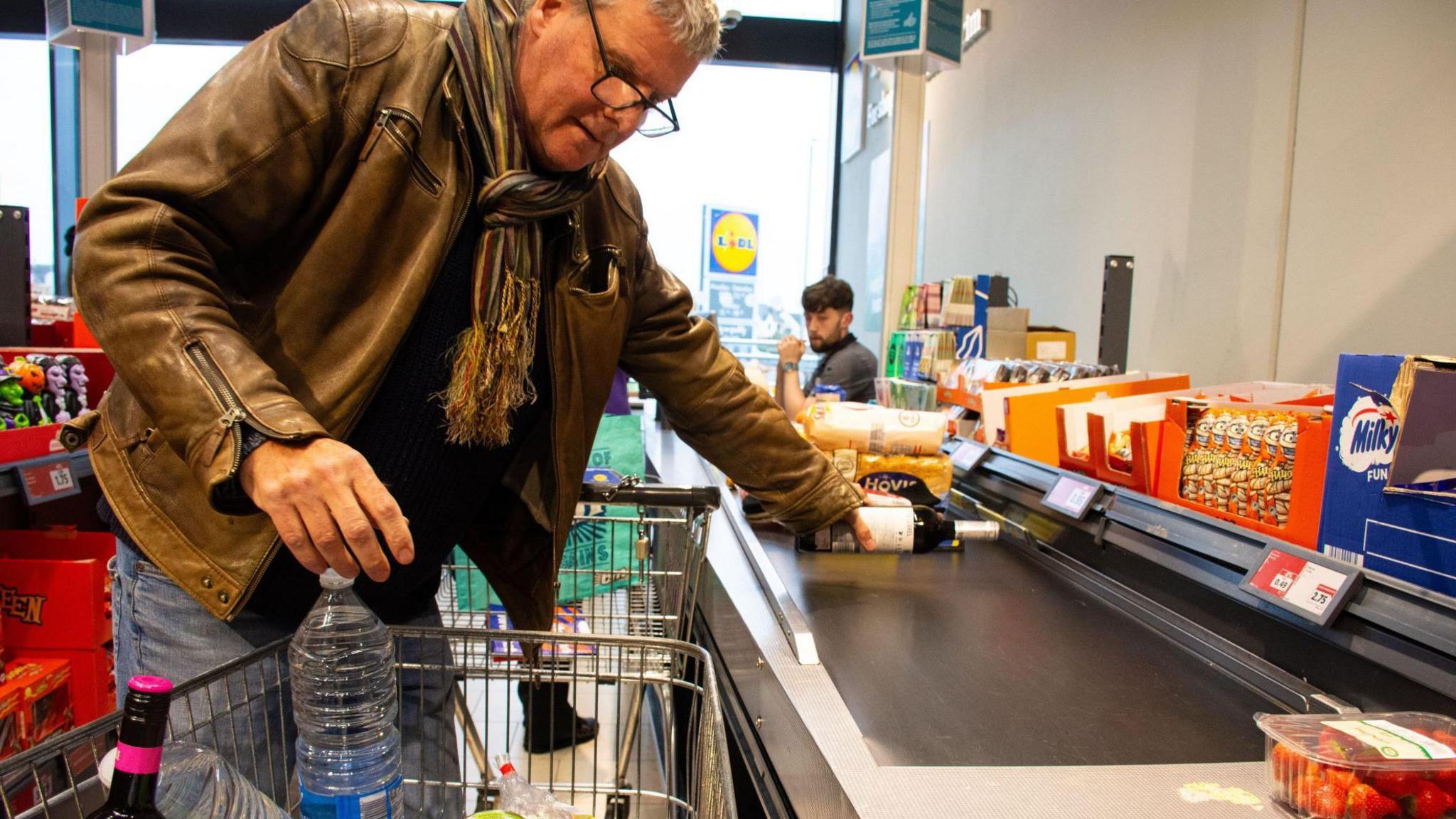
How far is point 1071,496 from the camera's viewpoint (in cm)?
215

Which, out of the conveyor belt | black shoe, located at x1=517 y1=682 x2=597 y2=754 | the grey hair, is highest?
the grey hair

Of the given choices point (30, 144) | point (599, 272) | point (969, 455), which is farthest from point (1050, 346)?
point (30, 144)

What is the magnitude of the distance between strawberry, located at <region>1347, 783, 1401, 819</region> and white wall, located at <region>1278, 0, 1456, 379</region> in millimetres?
2647

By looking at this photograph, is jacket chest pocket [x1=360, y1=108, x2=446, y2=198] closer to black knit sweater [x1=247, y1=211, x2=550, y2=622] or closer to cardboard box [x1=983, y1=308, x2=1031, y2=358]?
black knit sweater [x1=247, y1=211, x2=550, y2=622]

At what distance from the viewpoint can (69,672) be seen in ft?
7.88

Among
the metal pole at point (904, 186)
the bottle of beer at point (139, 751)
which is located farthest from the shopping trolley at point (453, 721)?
the metal pole at point (904, 186)

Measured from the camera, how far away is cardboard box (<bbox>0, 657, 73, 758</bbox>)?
7.06 ft

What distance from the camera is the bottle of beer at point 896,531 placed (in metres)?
2.00

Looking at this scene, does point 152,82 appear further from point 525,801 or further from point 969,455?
point 525,801

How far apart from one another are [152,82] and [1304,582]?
10575 millimetres

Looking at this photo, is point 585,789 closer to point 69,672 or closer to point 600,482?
point 600,482

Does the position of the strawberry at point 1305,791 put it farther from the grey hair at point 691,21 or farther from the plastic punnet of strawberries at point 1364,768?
the grey hair at point 691,21

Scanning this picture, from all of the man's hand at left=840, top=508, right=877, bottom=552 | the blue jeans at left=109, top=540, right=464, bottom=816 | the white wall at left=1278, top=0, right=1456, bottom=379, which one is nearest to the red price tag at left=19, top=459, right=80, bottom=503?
the blue jeans at left=109, top=540, right=464, bottom=816

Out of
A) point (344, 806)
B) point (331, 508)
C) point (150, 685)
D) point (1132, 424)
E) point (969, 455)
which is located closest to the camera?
point (150, 685)
